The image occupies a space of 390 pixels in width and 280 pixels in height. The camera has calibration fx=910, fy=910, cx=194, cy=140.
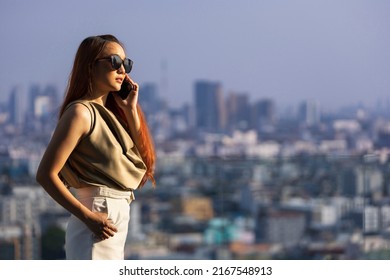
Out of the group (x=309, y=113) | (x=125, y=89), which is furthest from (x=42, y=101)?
(x=125, y=89)

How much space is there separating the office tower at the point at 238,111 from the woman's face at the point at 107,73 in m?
43.6

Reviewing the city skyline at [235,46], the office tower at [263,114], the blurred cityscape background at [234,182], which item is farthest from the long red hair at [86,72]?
the city skyline at [235,46]

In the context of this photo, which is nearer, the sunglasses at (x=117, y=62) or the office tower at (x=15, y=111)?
the sunglasses at (x=117, y=62)

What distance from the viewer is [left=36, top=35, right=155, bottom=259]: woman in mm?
1136

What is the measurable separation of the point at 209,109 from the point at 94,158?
1723 inches

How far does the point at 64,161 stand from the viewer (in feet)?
3.73

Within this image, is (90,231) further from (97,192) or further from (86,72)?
(86,72)

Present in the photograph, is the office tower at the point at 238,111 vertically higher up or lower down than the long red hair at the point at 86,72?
lower down

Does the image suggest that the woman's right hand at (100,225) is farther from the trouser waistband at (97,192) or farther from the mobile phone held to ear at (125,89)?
the mobile phone held to ear at (125,89)

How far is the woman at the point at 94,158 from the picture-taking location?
3.73 feet

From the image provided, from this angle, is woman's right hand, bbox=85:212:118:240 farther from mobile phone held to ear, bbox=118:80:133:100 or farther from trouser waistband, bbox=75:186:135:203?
mobile phone held to ear, bbox=118:80:133:100

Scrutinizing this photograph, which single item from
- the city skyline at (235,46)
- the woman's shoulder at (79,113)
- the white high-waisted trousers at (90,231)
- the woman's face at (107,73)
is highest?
the city skyline at (235,46)
